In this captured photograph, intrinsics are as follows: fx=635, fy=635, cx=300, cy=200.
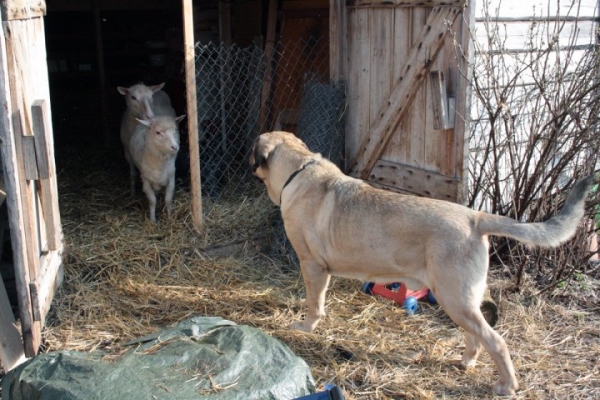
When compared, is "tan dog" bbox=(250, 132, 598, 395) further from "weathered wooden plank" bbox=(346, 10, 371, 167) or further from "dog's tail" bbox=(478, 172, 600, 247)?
"weathered wooden plank" bbox=(346, 10, 371, 167)

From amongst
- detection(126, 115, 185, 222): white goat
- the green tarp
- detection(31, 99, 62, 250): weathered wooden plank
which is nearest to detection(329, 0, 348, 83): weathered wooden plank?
detection(126, 115, 185, 222): white goat

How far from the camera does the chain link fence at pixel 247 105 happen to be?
7738 millimetres

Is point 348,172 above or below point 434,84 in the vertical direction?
below

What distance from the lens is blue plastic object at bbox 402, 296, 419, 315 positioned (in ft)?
18.1

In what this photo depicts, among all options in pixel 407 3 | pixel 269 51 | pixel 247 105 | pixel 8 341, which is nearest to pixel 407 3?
pixel 407 3

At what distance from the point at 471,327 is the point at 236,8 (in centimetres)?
663

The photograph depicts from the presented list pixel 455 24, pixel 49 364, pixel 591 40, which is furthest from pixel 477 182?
pixel 49 364

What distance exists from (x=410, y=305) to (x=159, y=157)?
3.30 m

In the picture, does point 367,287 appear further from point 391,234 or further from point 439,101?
point 439,101

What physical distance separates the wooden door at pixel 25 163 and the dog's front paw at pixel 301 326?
75.8 inches

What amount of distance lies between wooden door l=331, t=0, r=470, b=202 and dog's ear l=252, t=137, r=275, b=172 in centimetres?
168

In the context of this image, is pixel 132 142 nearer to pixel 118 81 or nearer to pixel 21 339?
pixel 21 339

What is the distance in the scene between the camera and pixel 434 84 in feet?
19.0

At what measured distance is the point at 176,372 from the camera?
3.61 meters
